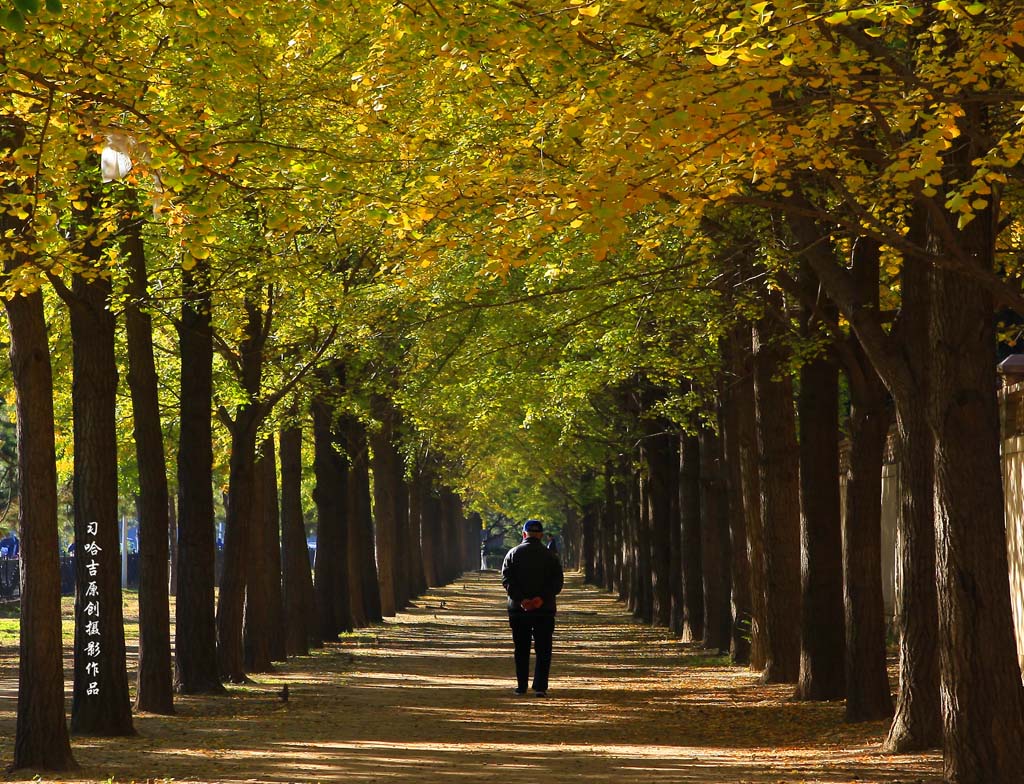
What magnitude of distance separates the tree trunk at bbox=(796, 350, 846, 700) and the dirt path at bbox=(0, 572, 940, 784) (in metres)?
0.50

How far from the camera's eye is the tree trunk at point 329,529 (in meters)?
26.6

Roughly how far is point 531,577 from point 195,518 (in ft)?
14.2

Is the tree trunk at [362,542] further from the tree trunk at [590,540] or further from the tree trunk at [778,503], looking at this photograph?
the tree trunk at [590,540]

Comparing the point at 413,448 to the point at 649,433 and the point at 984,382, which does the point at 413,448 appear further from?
the point at 984,382

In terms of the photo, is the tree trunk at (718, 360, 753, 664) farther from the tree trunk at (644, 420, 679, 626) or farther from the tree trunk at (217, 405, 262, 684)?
the tree trunk at (644, 420, 679, 626)

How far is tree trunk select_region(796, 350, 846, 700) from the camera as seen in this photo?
14867 millimetres

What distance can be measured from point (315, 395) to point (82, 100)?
14298mm

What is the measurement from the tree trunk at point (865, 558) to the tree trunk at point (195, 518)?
794 cm

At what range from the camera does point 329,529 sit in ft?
89.4

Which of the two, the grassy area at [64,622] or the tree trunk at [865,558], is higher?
the tree trunk at [865,558]

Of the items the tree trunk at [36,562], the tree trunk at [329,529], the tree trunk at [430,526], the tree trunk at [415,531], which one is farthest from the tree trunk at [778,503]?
the tree trunk at [430,526]

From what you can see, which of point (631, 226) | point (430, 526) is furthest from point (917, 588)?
point (430, 526)

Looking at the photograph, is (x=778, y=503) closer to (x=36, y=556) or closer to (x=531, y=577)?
(x=531, y=577)

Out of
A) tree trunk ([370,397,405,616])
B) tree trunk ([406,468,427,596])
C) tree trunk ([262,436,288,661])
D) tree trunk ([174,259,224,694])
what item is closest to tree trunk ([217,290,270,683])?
tree trunk ([174,259,224,694])
